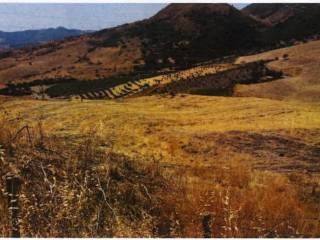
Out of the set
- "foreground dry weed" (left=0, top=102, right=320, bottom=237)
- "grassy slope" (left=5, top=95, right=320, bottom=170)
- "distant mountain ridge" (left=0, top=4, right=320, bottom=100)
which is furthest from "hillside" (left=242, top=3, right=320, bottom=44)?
"foreground dry weed" (left=0, top=102, right=320, bottom=237)

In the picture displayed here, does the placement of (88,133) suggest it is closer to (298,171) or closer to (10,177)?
(10,177)

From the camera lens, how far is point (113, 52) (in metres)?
6.70

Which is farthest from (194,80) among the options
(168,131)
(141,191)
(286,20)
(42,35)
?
(42,35)

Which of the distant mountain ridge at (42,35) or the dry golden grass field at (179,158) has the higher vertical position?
the distant mountain ridge at (42,35)

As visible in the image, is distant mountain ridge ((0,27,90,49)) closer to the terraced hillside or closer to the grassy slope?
the terraced hillside

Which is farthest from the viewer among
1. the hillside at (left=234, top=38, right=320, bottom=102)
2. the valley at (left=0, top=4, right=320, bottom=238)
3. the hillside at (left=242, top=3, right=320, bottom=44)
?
the hillside at (left=242, top=3, right=320, bottom=44)

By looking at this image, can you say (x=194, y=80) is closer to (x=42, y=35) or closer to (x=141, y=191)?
(x=141, y=191)

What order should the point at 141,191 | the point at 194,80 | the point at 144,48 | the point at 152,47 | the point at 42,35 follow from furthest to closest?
the point at 42,35, the point at 144,48, the point at 152,47, the point at 194,80, the point at 141,191

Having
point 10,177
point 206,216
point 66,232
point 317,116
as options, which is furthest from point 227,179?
point 10,177

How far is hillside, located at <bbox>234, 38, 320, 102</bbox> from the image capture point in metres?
6.16

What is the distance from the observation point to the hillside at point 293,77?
20.2ft

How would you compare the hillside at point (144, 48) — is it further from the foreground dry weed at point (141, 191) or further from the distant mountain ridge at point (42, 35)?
the foreground dry weed at point (141, 191)

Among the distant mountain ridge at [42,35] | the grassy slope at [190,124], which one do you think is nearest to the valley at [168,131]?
the grassy slope at [190,124]

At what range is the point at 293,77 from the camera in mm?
6375
